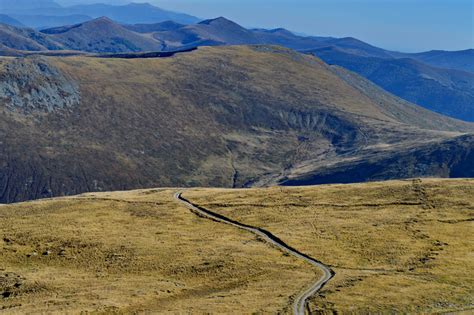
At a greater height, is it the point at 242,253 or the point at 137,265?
the point at 242,253

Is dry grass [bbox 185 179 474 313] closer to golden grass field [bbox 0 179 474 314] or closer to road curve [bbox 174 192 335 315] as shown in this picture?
golden grass field [bbox 0 179 474 314]

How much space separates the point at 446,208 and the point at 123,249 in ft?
192

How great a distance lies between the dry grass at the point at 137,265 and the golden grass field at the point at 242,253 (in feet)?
0.56

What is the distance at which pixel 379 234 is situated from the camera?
84.2m

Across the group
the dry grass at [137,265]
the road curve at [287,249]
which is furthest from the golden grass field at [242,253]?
the road curve at [287,249]

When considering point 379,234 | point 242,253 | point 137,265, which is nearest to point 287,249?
point 242,253

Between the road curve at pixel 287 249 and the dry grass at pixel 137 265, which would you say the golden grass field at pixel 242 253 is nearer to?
the dry grass at pixel 137 265

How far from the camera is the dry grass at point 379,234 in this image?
56000 millimetres

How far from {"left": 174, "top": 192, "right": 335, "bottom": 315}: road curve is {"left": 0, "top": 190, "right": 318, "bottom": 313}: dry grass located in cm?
141

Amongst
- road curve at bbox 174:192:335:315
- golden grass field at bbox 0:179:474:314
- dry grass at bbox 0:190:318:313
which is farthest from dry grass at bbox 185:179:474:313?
dry grass at bbox 0:190:318:313

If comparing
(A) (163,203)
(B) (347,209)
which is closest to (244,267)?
(B) (347,209)

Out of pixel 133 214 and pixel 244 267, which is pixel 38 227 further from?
pixel 244 267

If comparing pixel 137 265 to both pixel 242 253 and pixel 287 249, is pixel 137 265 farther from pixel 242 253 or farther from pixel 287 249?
pixel 287 249

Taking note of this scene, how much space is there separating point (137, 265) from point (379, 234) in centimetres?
3737
